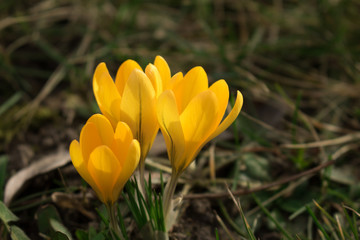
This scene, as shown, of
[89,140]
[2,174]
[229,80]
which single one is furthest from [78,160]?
[229,80]

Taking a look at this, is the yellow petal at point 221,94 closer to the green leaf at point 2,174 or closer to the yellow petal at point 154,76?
the yellow petal at point 154,76

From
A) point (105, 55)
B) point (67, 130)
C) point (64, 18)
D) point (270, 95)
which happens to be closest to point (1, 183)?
point (67, 130)

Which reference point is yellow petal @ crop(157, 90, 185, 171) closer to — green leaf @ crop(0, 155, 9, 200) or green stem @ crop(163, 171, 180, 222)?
green stem @ crop(163, 171, 180, 222)

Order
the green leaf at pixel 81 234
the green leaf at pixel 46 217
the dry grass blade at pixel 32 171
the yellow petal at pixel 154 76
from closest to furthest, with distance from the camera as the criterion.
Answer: the yellow petal at pixel 154 76
the green leaf at pixel 81 234
the green leaf at pixel 46 217
the dry grass blade at pixel 32 171

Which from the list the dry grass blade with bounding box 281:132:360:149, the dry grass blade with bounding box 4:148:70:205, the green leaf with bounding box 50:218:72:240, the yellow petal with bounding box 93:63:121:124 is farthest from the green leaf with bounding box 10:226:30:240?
the dry grass blade with bounding box 281:132:360:149

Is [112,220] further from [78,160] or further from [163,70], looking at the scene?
[163,70]

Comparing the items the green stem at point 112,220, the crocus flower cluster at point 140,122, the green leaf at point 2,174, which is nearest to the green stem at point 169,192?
the crocus flower cluster at point 140,122
